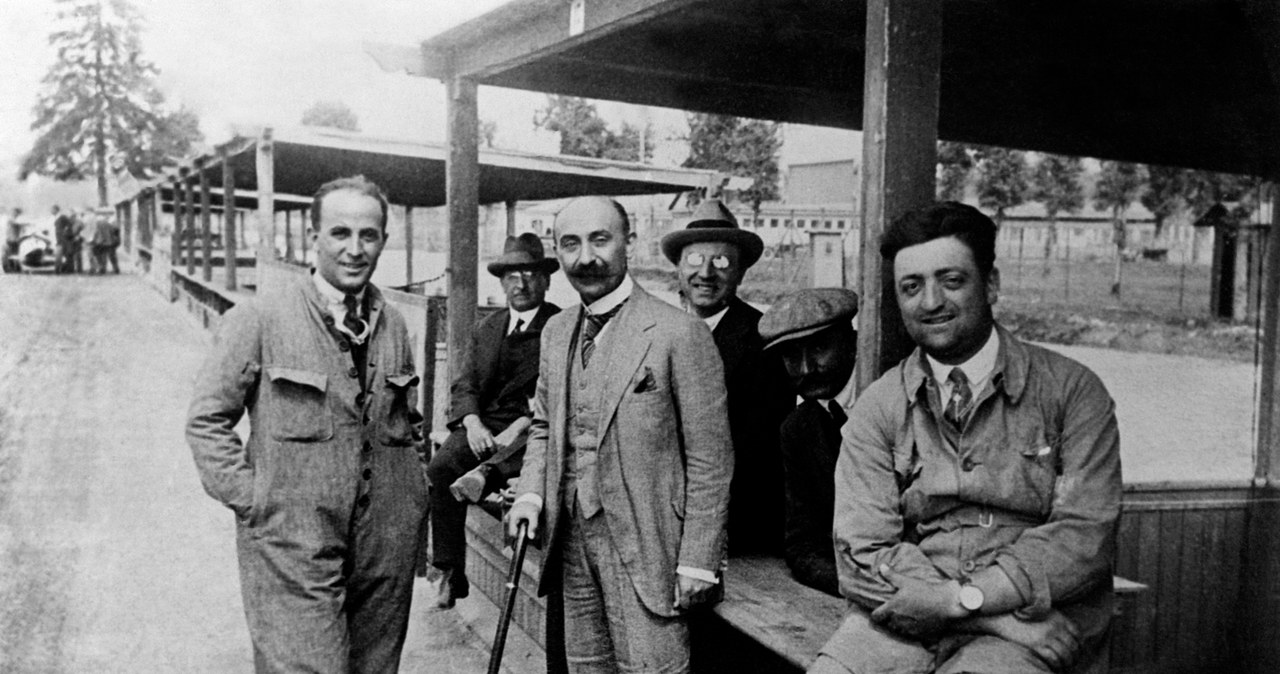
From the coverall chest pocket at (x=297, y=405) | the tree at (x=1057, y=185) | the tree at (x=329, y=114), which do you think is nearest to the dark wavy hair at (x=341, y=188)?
the coverall chest pocket at (x=297, y=405)

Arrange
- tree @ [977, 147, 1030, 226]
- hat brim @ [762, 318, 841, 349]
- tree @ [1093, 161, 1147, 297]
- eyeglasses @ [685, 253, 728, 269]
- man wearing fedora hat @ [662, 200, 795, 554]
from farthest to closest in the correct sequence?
tree @ [977, 147, 1030, 226] → tree @ [1093, 161, 1147, 297] → eyeglasses @ [685, 253, 728, 269] → man wearing fedora hat @ [662, 200, 795, 554] → hat brim @ [762, 318, 841, 349]

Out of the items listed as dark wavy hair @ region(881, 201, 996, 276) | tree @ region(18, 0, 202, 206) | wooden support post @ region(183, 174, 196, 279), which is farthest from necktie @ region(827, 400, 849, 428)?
A: wooden support post @ region(183, 174, 196, 279)

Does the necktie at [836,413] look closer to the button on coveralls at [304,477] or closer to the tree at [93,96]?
the button on coveralls at [304,477]

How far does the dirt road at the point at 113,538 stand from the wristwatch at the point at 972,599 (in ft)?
10.1

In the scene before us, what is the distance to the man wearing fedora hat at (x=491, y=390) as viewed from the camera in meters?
4.97

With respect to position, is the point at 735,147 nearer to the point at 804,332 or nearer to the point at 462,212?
the point at 462,212

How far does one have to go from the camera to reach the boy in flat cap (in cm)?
318

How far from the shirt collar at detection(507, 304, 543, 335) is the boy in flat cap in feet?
6.19

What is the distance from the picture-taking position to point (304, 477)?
2746mm

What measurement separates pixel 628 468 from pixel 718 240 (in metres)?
1.43

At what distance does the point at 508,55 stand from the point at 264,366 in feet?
10.6

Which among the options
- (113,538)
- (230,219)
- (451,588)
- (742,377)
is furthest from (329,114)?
(742,377)

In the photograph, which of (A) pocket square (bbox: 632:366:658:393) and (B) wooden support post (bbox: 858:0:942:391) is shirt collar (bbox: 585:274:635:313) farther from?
(B) wooden support post (bbox: 858:0:942:391)

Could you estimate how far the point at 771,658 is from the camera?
3.56 meters
